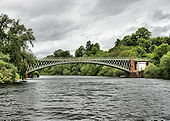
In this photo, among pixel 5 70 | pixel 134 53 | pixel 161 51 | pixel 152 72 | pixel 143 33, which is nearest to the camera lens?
pixel 5 70

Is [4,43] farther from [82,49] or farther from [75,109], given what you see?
[82,49]

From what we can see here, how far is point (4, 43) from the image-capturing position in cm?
4447

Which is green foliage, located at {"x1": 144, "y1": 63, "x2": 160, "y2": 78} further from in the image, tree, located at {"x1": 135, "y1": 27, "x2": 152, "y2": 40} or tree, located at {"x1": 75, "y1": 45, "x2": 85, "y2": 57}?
tree, located at {"x1": 75, "y1": 45, "x2": 85, "y2": 57}

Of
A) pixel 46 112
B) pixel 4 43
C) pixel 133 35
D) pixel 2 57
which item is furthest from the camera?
pixel 133 35

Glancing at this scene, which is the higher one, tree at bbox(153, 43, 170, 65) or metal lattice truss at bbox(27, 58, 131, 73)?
tree at bbox(153, 43, 170, 65)

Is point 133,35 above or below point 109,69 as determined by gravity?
above

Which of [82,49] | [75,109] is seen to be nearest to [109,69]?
[82,49]

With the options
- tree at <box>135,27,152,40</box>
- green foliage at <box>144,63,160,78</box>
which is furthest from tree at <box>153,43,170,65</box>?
tree at <box>135,27,152,40</box>

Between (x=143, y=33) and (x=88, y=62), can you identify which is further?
(x=143, y=33)

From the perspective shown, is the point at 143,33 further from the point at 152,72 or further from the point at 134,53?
the point at 152,72

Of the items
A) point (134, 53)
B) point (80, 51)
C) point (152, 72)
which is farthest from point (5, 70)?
point (80, 51)

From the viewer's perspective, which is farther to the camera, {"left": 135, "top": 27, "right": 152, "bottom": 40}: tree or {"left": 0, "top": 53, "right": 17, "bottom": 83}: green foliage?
{"left": 135, "top": 27, "right": 152, "bottom": 40}: tree

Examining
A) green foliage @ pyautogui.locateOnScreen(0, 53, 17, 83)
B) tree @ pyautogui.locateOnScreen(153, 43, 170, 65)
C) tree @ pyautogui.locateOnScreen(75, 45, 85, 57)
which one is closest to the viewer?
green foliage @ pyautogui.locateOnScreen(0, 53, 17, 83)

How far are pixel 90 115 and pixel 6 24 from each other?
120 ft
